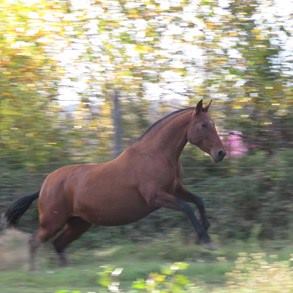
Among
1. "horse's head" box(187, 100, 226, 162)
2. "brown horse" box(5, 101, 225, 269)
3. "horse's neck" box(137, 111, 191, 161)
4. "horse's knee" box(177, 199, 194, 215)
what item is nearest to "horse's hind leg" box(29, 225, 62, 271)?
"brown horse" box(5, 101, 225, 269)

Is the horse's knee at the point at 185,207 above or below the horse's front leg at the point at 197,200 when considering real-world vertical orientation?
above

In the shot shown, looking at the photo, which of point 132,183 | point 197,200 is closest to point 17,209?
point 132,183

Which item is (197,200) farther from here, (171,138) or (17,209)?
(17,209)

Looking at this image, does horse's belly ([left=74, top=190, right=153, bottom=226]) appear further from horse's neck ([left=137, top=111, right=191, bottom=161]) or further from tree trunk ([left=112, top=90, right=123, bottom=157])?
tree trunk ([left=112, top=90, right=123, bottom=157])

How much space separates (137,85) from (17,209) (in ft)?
11.5

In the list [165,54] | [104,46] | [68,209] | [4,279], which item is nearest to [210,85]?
[165,54]

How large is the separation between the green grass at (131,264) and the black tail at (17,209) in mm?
631

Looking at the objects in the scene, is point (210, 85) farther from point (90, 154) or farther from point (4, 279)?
point (4, 279)

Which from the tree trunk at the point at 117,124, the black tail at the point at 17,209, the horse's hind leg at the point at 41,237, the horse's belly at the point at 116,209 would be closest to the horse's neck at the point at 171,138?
the horse's belly at the point at 116,209

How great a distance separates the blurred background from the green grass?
5.63ft

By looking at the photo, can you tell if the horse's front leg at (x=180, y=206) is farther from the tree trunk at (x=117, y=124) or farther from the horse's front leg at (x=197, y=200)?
the tree trunk at (x=117, y=124)

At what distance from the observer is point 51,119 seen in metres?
14.1

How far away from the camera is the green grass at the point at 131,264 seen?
9.36 m

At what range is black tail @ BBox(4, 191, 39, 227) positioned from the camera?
11.9 metres
